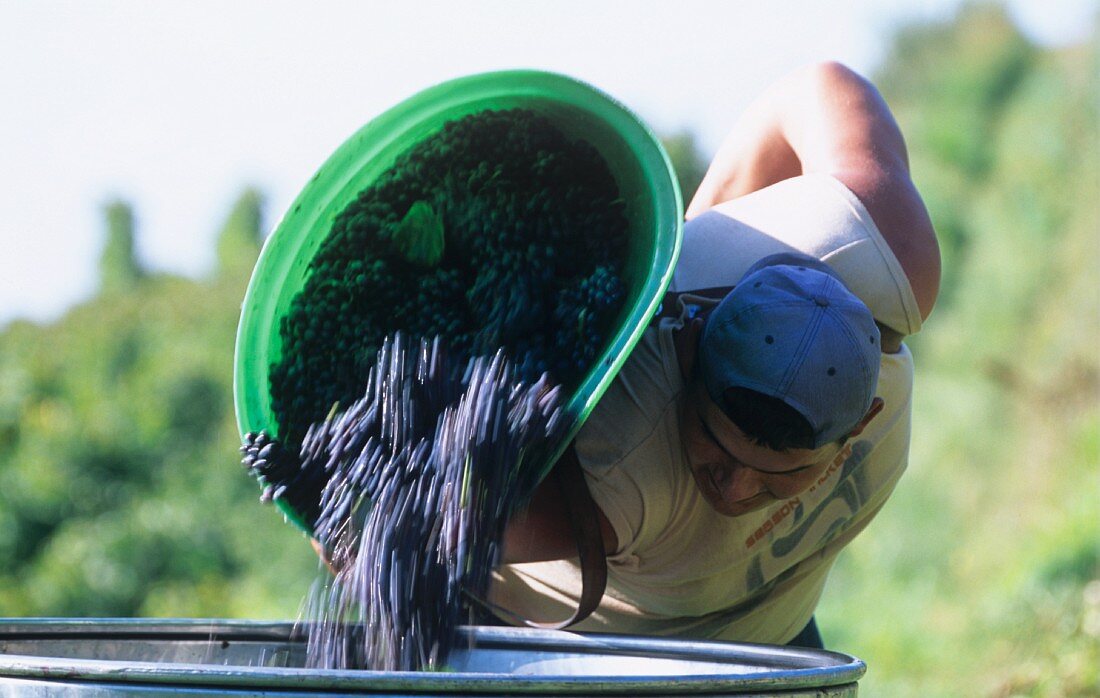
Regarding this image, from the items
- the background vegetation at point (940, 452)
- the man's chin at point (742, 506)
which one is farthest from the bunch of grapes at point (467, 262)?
the background vegetation at point (940, 452)

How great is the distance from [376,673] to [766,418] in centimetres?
64

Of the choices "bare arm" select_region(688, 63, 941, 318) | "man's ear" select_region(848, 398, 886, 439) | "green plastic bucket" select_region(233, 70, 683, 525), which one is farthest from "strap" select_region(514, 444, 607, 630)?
"bare arm" select_region(688, 63, 941, 318)

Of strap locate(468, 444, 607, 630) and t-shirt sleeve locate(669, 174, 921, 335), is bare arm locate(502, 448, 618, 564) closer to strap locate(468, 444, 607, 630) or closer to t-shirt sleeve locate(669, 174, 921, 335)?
strap locate(468, 444, 607, 630)

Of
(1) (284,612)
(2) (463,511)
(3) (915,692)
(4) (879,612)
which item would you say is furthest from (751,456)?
(1) (284,612)

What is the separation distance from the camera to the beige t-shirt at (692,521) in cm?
169

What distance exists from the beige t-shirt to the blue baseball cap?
12 centimetres

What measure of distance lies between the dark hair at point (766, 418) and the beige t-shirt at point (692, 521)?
5.5 inches

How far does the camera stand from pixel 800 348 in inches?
61.3

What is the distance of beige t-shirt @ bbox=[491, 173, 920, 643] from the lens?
1690 mm

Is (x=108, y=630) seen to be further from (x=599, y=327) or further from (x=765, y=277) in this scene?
(x=765, y=277)

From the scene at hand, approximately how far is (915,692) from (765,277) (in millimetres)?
3835

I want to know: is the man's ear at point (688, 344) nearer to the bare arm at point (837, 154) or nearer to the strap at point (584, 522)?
the strap at point (584, 522)

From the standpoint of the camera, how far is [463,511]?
1.51 meters

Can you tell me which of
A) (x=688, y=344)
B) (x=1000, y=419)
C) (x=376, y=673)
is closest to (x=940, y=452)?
(x=1000, y=419)
